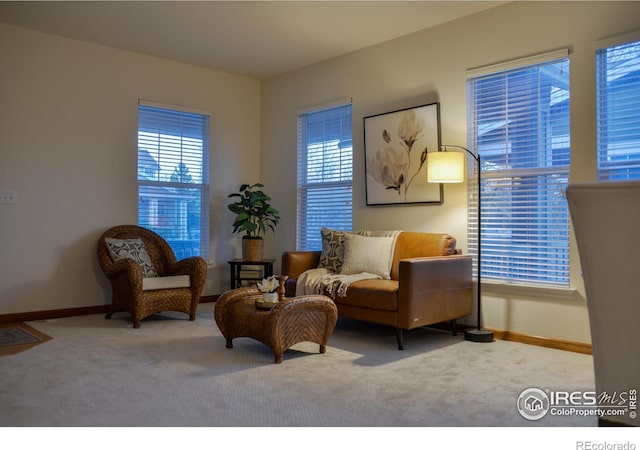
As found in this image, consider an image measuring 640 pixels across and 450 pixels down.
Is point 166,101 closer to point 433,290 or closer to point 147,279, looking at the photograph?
point 147,279

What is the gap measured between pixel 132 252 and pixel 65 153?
119cm

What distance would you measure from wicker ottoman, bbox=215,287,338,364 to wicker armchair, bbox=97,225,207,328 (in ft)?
3.62

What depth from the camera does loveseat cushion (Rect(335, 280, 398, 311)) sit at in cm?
367

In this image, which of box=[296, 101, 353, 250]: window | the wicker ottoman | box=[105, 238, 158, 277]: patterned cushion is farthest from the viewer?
box=[296, 101, 353, 250]: window

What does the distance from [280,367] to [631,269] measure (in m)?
2.24

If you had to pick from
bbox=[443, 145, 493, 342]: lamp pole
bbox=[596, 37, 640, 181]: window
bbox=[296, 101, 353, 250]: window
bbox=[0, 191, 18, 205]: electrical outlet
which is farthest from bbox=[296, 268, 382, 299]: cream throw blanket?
bbox=[0, 191, 18, 205]: electrical outlet

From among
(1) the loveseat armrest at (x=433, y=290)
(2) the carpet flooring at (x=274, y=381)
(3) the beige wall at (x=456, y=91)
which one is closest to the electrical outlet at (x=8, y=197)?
(2) the carpet flooring at (x=274, y=381)

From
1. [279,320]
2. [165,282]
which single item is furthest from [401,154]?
[165,282]

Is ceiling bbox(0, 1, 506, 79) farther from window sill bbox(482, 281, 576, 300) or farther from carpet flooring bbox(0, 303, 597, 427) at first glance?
carpet flooring bbox(0, 303, 597, 427)

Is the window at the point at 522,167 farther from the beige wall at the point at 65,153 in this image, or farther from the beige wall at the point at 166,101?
the beige wall at the point at 65,153

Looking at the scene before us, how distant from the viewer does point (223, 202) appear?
6125mm

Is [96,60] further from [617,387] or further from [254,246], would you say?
[617,387]

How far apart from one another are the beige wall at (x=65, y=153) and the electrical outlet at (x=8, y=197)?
0.04m

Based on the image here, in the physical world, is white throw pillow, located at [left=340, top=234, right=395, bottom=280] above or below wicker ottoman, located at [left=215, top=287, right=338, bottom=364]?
above
